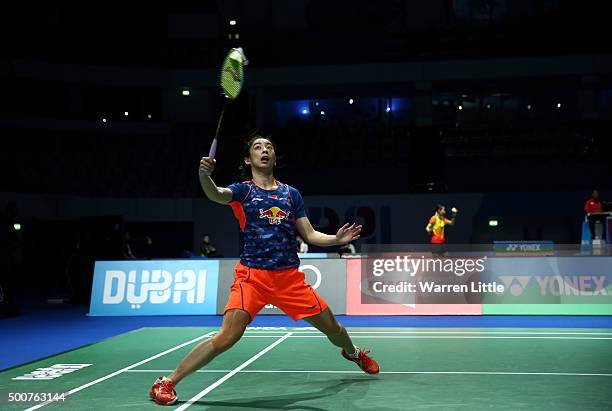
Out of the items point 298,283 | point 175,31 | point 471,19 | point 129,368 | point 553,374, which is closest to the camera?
point 298,283

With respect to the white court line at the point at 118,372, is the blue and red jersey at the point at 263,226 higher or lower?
higher

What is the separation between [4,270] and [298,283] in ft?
29.2

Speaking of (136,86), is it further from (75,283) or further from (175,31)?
(75,283)

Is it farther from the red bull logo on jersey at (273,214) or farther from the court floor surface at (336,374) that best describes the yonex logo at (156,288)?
the red bull logo on jersey at (273,214)

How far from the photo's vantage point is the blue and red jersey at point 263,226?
515 cm

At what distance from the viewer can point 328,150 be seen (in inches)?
1128

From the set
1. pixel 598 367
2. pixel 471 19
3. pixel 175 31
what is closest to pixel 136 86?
pixel 175 31

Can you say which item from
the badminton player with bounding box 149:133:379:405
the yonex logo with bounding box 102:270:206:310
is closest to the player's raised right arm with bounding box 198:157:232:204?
the badminton player with bounding box 149:133:379:405

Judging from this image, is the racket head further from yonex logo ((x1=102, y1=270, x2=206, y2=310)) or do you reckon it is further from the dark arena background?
yonex logo ((x1=102, y1=270, x2=206, y2=310))

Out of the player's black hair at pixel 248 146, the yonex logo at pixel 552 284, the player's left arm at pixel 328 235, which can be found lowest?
the yonex logo at pixel 552 284

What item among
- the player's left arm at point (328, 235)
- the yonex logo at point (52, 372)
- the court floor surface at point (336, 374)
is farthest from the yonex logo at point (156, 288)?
the player's left arm at point (328, 235)

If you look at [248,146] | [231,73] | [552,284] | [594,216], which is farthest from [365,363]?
[594,216]

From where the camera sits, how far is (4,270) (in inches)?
486

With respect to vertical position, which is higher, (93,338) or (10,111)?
(10,111)
